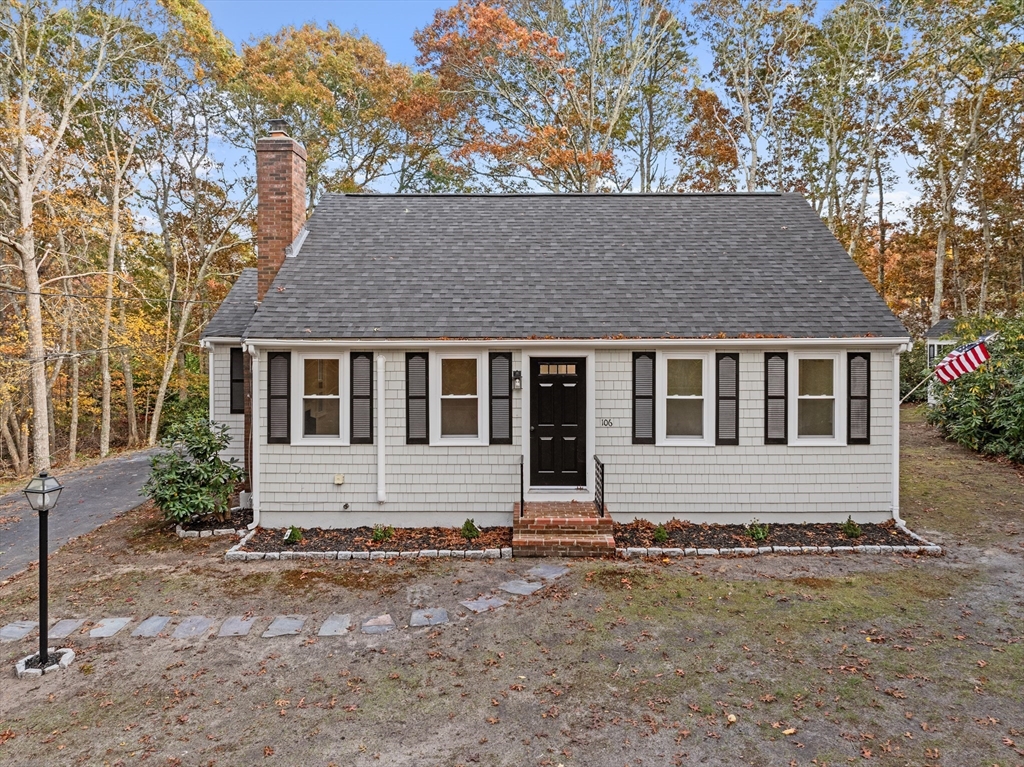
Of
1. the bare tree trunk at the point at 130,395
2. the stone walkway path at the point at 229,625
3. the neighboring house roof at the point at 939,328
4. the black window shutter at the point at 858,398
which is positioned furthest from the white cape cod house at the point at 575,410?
the neighboring house roof at the point at 939,328

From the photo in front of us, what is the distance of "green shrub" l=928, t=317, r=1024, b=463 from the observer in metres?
12.3

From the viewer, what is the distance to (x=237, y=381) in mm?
9898

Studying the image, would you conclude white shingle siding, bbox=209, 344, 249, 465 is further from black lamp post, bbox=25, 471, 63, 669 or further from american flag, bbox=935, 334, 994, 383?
american flag, bbox=935, 334, 994, 383

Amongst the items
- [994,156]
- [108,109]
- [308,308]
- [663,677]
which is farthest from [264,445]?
[994,156]

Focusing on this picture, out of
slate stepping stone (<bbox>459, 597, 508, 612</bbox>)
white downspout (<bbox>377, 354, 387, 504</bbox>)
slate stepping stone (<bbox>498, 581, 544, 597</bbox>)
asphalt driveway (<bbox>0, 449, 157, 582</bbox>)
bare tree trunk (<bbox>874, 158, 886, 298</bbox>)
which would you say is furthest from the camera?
bare tree trunk (<bbox>874, 158, 886, 298</bbox>)

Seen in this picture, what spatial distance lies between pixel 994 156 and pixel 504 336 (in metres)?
25.4

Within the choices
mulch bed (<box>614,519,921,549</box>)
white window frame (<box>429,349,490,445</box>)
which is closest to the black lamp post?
white window frame (<box>429,349,490,445</box>)

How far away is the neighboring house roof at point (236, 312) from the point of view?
9.66m

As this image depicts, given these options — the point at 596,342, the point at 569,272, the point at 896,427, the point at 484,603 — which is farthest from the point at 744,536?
the point at 569,272

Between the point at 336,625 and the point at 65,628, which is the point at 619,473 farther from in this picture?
the point at 65,628

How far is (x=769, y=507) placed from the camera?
815 cm

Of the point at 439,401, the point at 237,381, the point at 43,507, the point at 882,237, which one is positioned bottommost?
the point at 43,507

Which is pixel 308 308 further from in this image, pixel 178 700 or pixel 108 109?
pixel 108 109

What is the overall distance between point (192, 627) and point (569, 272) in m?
7.00
